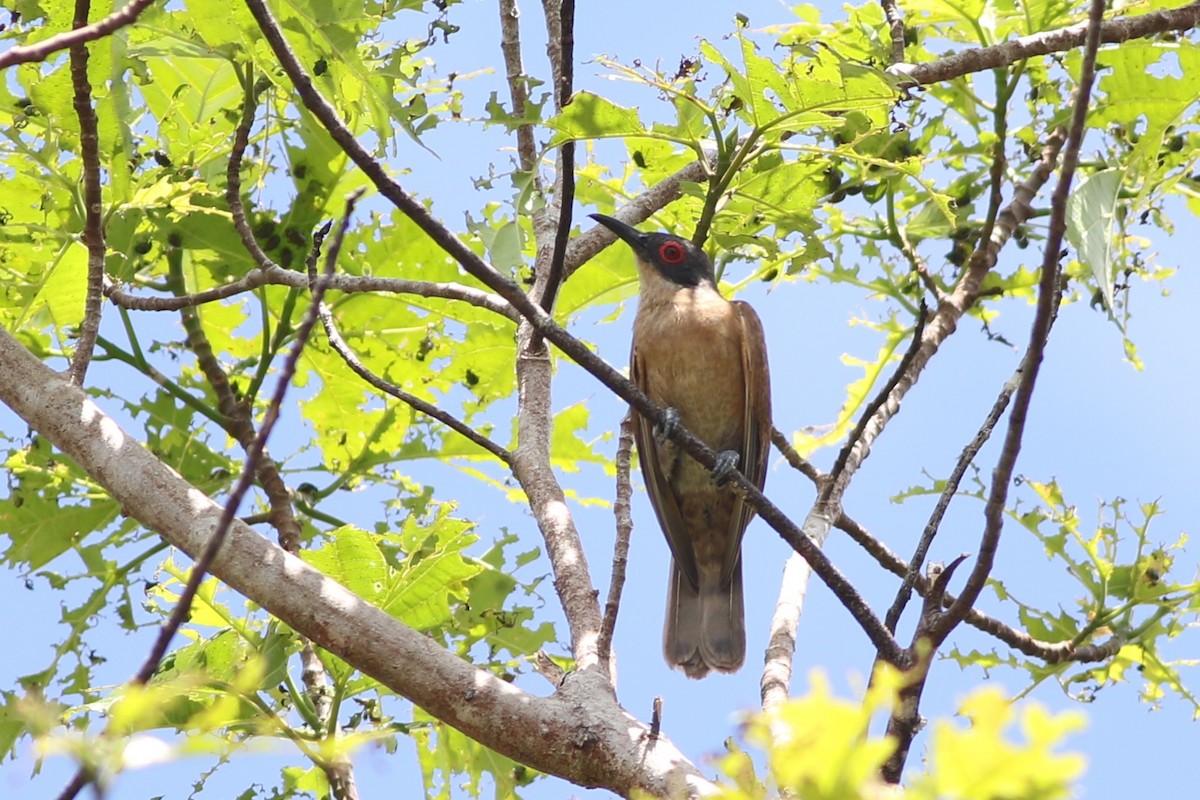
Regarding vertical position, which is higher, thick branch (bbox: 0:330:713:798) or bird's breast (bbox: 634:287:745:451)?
bird's breast (bbox: 634:287:745:451)

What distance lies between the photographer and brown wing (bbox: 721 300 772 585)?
6156 mm

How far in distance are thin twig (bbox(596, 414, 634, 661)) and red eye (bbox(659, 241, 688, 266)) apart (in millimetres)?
1583

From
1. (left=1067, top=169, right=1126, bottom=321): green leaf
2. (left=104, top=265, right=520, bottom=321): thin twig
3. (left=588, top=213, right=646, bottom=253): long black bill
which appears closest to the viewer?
(left=1067, top=169, right=1126, bottom=321): green leaf

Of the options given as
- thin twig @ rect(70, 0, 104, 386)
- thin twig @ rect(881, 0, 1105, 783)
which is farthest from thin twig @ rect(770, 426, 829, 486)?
thin twig @ rect(70, 0, 104, 386)

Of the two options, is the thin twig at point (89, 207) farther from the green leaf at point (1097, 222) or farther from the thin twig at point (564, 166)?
the green leaf at point (1097, 222)

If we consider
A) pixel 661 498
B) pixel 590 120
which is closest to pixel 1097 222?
pixel 590 120

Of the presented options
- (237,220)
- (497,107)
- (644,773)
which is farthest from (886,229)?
(644,773)

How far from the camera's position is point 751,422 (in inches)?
246

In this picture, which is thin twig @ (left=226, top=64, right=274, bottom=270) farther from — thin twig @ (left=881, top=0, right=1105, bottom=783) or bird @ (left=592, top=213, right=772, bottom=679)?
thin twig @ (left=881, top=0, right=1105, bottom=783)

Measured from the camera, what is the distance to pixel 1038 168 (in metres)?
5.20

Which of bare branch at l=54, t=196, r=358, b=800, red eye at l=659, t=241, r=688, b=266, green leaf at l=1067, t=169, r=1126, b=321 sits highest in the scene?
red eye at l=659, t=241, r=688, b=266

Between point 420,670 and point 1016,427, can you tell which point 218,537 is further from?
point 420,670

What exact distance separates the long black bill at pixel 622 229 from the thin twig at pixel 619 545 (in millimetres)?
1018

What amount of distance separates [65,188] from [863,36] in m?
2.79
